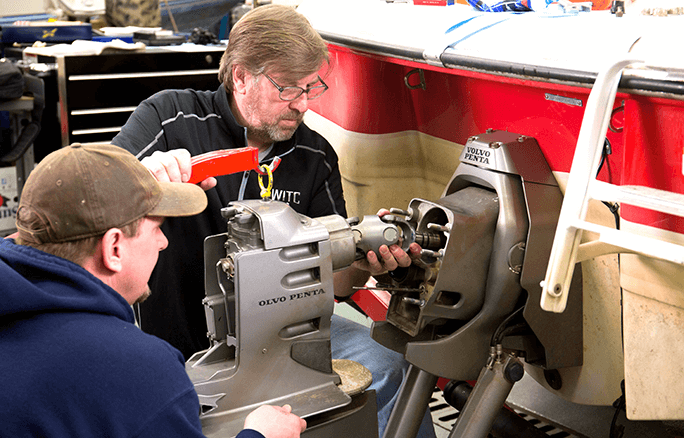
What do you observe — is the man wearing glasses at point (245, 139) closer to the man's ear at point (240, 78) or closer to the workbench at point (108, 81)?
the man's ear at point (240, 78)

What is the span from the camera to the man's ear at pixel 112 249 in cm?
112

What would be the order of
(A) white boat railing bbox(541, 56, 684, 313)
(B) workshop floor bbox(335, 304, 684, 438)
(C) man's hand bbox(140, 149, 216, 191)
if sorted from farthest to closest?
1. (B) workshop floor bbox(335, 304, 684, 438)
2. (C) man's hand bbox(140, 149, 216, 191)
3. (A) white boat railing bbox(541, 56, 684, 313)

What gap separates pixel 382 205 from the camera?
2.61 meters

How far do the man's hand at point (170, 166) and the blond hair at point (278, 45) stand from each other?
1.38 ft

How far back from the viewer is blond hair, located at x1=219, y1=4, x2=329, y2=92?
1.93 m

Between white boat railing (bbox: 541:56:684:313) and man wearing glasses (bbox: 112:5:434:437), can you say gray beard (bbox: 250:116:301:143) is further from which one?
white boat railing (bbox: 541:56:684:313)

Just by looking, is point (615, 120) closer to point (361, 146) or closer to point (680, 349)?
point (680, 349)

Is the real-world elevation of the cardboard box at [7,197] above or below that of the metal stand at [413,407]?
below

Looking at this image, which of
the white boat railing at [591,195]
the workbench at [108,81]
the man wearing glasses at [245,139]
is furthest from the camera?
the workbench at [108,81]

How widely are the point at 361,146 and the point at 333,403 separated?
1.27m

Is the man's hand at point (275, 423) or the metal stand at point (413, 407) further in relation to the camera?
the metal stand at point (413, 407)

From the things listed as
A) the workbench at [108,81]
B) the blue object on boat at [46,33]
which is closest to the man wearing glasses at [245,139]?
the workbench at [108,81]

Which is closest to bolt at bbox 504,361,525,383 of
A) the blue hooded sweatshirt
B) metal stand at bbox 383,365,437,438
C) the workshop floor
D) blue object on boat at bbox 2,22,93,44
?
metal stand at bbox 383,365,437,438

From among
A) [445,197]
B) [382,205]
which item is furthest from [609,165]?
[382,205]
